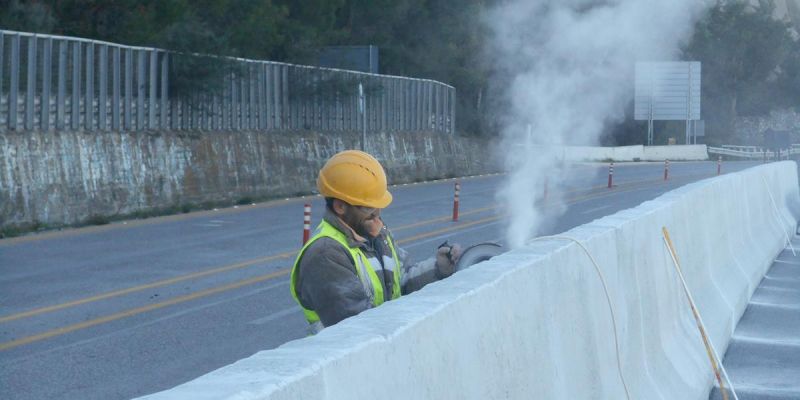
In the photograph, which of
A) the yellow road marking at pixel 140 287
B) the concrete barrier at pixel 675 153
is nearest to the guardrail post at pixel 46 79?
the yellow road marking at pixel 140 287

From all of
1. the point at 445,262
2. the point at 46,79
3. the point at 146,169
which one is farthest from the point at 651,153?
the point at 445,262

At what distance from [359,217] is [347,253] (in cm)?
23

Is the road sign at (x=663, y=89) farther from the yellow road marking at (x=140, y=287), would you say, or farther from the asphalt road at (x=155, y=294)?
the yellow road marking at (x=140, y=287)

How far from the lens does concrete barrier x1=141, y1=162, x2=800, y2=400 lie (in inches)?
145

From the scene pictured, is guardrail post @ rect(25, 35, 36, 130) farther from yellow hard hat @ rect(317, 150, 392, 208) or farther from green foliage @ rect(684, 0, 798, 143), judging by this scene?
yellow hard hat @ rect(317, 150, 392, 208)

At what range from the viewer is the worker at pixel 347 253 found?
5.11 m

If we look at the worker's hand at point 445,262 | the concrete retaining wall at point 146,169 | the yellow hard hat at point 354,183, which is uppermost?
the yellow hard hat at point 354,183

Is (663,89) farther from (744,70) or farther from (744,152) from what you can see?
(744,152)

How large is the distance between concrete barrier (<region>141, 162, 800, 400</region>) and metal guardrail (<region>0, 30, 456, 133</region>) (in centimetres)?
1958

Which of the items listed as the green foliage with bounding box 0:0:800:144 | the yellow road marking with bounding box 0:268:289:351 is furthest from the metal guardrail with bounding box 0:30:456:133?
the yellow road marking with bounding box 0:268:289:351

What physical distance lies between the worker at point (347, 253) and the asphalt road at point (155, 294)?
5037mm

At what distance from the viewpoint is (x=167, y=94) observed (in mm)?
36375

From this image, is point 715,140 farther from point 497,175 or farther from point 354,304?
point 354,304

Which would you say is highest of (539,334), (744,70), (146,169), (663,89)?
(744,70)
